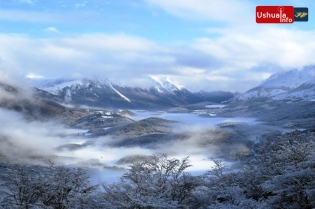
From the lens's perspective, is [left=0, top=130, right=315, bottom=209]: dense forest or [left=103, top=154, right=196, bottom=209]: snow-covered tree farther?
[left=103, top=154, right=196, bottom=209]: snow-covered tree

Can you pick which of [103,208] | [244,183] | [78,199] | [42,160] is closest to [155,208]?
[103,208]

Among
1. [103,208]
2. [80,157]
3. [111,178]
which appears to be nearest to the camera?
[103,208]

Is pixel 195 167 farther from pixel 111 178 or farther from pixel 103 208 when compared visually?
pixel 103 208

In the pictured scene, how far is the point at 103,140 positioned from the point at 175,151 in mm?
38360

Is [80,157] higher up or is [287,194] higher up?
[287,194]

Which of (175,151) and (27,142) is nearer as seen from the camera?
(175,151)

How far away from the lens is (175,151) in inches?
3743

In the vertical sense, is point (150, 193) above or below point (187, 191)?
above

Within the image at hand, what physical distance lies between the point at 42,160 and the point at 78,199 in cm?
7033

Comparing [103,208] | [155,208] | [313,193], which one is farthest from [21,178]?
[313,193]

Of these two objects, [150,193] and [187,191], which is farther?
[187,191]

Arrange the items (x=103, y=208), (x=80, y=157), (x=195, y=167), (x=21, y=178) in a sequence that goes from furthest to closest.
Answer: (x=80, y=157), (x=195, y=167), (x=21, y=178), (x=103, y=208)

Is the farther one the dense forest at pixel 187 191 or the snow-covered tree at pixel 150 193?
the snow-covered tree at pixel 150 193

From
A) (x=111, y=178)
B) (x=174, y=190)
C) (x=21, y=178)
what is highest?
(x=21, y=178)
